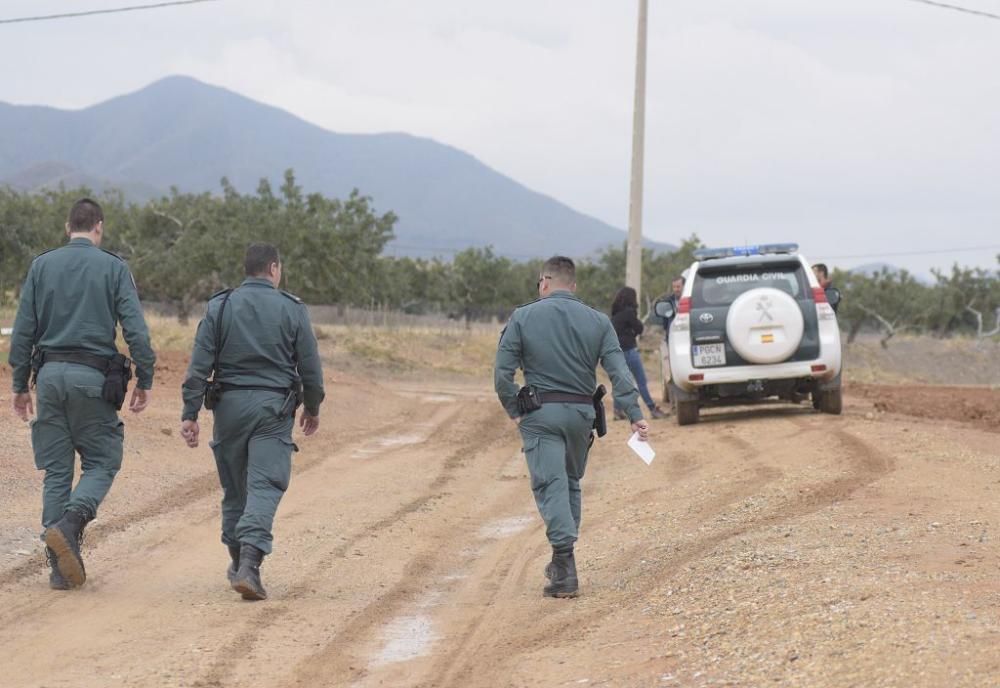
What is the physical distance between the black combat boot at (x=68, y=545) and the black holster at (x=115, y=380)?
2.12 ft

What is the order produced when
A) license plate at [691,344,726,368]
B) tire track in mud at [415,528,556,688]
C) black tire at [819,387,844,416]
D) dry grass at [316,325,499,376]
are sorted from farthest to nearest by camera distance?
dry grass at [316,325,499,376], black tire at [819,387,844,416], license plate at [691,344,726,368], tire track in mud at [415,528,556,688]

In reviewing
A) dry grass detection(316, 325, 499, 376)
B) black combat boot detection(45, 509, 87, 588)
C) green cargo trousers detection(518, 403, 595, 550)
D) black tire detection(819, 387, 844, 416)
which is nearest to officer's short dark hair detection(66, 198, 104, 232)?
black combat boot detection(45, 509, 87, 588)

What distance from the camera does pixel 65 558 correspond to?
290 inches

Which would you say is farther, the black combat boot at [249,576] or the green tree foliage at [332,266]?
the green tree foliage at [332,266]

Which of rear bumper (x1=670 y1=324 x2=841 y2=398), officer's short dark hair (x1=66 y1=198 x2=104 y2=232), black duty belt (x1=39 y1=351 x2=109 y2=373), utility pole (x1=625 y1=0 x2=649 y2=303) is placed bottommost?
rear bumper (x1=670 y1=324 x2=841 y2=398)

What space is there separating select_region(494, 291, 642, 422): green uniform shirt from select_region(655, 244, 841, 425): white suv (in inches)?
318

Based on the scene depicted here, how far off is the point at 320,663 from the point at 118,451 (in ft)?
8.40

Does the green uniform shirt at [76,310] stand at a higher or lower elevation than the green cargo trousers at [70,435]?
higher

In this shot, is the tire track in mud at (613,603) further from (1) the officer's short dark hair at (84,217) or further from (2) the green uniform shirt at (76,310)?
(1) the officer's short dark hair at (84,217)

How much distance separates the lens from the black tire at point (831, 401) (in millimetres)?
16203

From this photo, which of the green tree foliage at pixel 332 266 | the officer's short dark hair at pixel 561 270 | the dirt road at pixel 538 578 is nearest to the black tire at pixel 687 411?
the dirt road at pixel 538 578

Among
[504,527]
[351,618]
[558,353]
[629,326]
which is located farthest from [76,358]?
[629,326]

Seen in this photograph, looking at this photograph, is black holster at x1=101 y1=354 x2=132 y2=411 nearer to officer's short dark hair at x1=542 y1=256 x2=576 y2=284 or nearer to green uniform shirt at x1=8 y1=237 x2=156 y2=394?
green uniform shirt at x1=8 y1=237 x2=156 y2=394

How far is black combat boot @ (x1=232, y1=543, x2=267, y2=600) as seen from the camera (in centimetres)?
707
